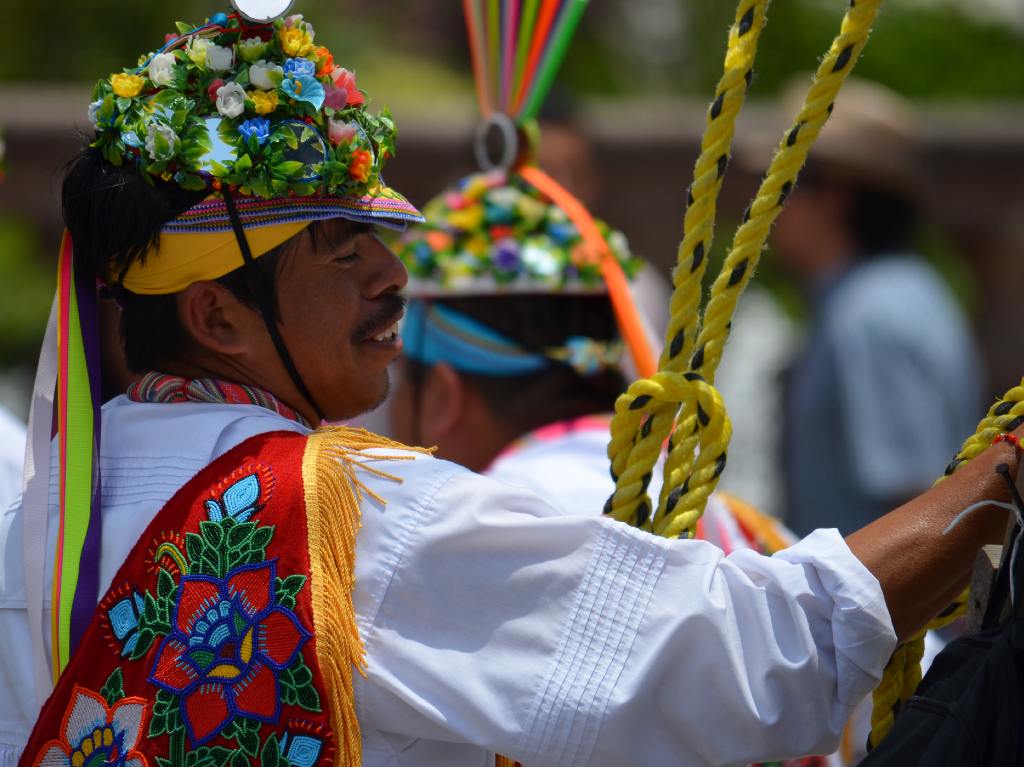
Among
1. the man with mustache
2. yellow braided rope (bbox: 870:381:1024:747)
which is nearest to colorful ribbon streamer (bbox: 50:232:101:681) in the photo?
the man with mustache

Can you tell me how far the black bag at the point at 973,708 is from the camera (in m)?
1.62

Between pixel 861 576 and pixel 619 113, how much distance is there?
4958 millimetres

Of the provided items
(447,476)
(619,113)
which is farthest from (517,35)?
(619,113)

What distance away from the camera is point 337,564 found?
5.67 feet

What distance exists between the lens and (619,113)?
6.45 metres

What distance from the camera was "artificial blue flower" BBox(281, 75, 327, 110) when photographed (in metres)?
1.92

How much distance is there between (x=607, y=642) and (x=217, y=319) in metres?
0.68

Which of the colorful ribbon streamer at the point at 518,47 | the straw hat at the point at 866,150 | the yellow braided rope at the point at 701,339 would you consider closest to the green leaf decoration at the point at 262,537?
the yellow braided rope at the point at 701,339

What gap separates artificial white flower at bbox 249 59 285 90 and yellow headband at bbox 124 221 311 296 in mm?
183

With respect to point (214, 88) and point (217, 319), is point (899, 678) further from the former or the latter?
point (214, 88)

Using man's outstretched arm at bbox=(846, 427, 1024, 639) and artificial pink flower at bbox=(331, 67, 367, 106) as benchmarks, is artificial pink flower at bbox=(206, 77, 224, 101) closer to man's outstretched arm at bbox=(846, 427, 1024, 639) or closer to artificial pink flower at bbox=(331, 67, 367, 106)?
artificial pink flower at bbox=(331, 67, 367, 106)

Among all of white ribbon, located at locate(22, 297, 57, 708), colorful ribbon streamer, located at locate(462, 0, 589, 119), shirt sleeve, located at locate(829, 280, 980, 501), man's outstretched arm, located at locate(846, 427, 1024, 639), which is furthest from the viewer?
shirt sleeve, located at locate(829, 280, 980, 501)

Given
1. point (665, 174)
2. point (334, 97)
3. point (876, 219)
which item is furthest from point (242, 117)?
point (665, 174)

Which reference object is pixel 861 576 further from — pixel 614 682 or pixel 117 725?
pixel 117 725
